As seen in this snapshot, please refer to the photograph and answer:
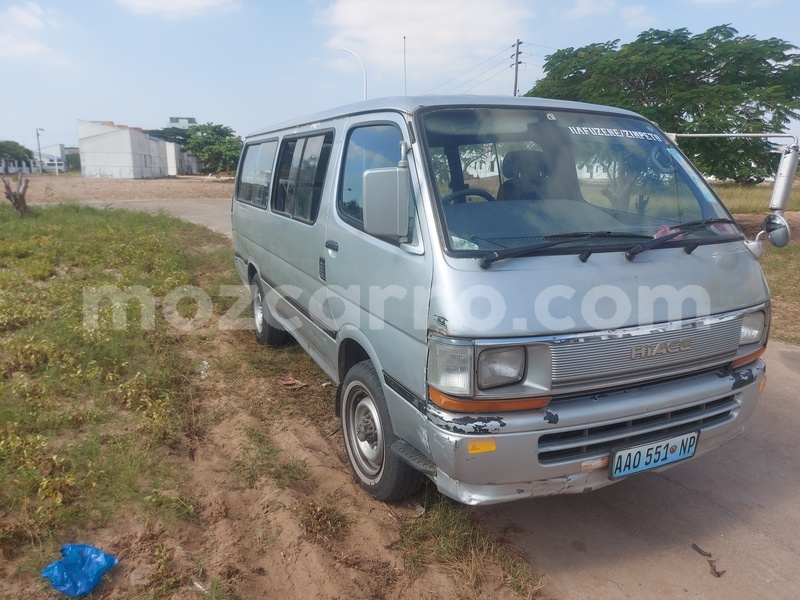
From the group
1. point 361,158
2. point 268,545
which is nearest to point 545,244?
point 361,158

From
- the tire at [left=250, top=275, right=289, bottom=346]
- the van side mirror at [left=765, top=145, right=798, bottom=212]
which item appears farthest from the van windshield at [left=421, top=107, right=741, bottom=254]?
the tire at [left=250, top=275, right=289, bottom=346]

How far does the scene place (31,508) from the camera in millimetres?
2994

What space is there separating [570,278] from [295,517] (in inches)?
71.4

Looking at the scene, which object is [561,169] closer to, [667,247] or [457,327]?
[667,247]

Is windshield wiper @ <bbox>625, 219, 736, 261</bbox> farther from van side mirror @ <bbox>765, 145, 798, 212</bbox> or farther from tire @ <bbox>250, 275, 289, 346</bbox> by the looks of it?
tire @ <bbox>250, 275, 289, 346</bbox>

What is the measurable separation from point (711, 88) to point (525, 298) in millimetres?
11831

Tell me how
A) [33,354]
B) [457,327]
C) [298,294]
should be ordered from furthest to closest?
[33,354]
[298,294]
[457,327]

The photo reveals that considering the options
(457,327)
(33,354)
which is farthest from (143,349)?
(457,327)

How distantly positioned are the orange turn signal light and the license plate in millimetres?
470

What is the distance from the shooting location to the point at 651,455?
2670 mm

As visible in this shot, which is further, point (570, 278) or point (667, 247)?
point (667, 247)

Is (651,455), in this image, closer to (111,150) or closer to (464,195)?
(464,195)

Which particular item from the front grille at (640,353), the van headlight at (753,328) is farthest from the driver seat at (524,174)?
the van headlight at (753,328)

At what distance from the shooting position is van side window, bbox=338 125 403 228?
3.18m
